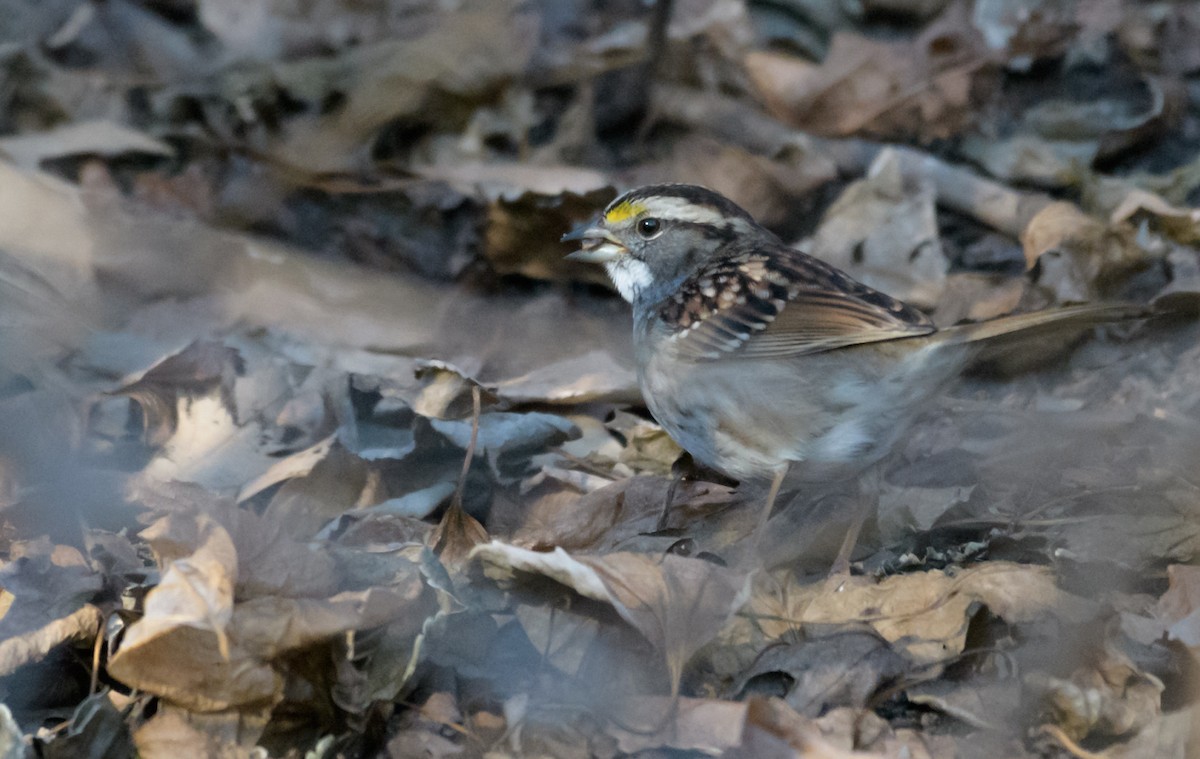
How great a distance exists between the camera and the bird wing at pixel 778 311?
132 inches

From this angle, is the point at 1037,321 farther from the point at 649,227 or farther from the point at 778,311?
the point at 649,227

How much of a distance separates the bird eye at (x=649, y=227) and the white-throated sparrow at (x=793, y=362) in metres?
0.29

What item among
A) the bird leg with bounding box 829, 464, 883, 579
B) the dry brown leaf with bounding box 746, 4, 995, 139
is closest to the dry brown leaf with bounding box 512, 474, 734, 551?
the bird leg with bounding box 829, 464, 883, 579

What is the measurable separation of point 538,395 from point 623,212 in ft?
2.09

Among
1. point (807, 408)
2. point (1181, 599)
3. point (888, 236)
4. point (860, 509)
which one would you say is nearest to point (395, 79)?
point (888, 236)

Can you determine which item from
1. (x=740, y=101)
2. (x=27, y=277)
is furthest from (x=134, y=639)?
(x=740, y=101)

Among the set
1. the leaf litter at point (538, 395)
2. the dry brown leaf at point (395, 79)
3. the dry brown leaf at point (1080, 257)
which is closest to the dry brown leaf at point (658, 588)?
the leaf litter at point (538, 395)

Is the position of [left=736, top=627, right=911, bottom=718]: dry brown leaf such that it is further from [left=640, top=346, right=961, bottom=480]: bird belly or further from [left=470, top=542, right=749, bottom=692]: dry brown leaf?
[left=640, top=346, right=961, bottom=480]: bird belly

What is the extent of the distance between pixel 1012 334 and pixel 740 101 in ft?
9.61

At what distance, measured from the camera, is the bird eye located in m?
4.04

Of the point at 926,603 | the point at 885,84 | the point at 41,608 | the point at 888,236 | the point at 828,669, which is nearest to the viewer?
the point at 828,669

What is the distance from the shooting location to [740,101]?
5.85 metres

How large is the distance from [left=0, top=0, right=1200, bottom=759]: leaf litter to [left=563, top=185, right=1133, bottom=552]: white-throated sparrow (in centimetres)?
24

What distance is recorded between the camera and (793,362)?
11.2 ft
